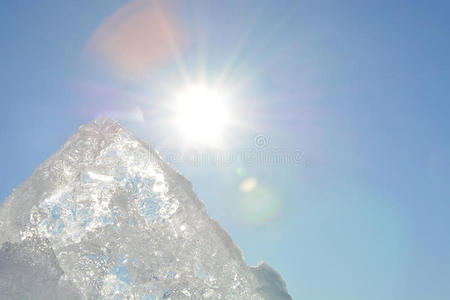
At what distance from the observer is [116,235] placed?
11.8 meters

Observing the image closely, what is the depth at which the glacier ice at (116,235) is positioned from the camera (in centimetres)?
1105

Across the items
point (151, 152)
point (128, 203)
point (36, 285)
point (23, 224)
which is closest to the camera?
point (36, 285)

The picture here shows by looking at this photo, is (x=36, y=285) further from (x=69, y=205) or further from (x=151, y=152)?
(x=151, y=152)

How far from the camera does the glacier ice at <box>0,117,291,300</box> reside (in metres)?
11.1

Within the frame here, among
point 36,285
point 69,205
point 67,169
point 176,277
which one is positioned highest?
point 67,169

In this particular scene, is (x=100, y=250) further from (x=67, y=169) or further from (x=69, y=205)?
(x=67, y=169)

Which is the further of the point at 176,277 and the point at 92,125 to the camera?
the point at 92,125

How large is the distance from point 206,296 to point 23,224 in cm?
713

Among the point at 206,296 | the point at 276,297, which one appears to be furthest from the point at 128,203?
the point at 276,297

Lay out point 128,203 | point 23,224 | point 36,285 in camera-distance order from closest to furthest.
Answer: point 36,285 → point 23,224 → point 128,203

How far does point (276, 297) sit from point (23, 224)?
388 inches

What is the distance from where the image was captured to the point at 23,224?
1117 centimetres

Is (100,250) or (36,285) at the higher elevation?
(100,250)

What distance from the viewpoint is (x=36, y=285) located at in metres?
10.4
